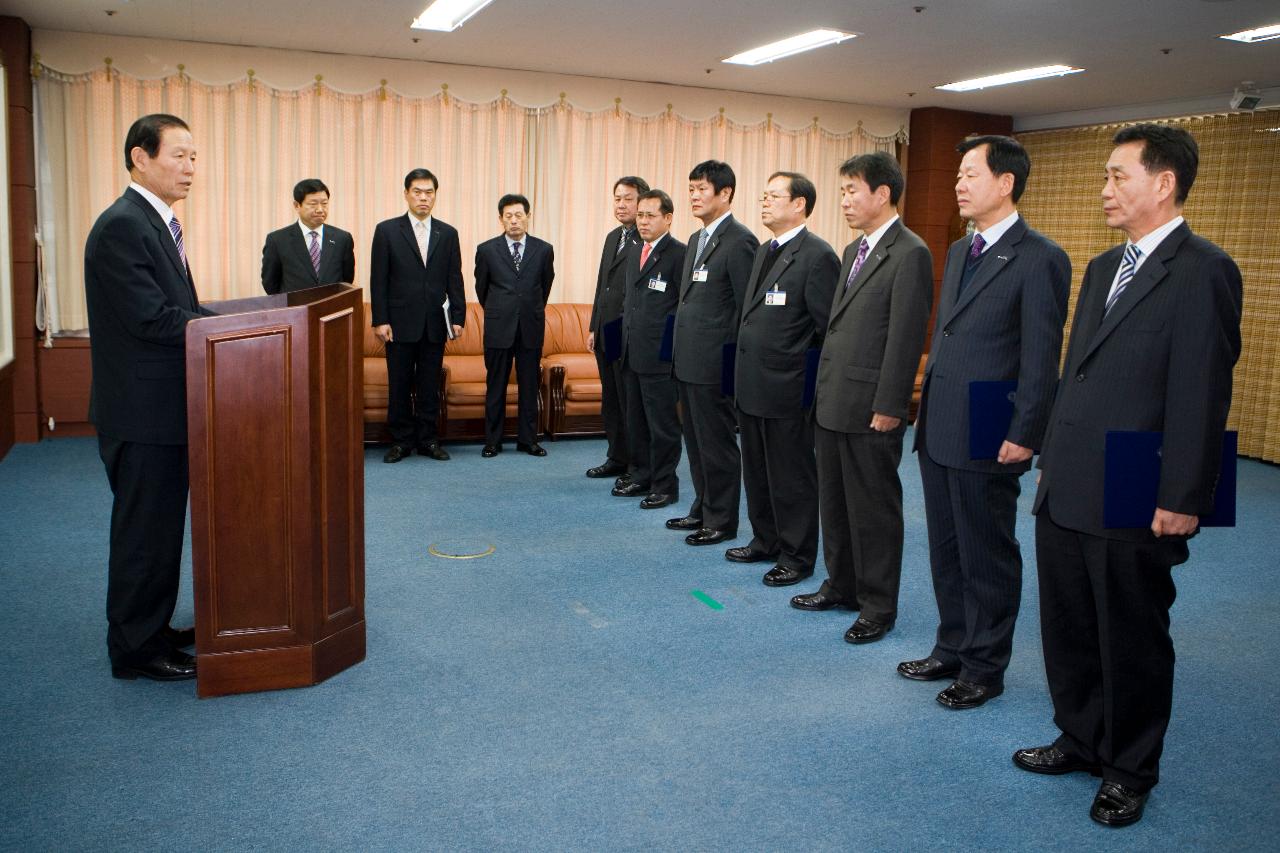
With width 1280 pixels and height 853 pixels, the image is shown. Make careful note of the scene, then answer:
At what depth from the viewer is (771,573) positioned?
14.4 feet

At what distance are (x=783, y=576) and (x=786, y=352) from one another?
96 centimetres

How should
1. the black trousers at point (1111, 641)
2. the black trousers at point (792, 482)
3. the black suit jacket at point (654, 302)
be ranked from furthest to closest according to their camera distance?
the black suit jacket at point (654, 302) < the black trousers at point (792, 482) < the black trousers at point (1111, 641)

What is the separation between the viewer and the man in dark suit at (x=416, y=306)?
21.8ft

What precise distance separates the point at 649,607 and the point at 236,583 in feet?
5.36

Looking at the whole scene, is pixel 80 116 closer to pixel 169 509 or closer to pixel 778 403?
pixel 169 509

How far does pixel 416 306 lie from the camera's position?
667 centimetres

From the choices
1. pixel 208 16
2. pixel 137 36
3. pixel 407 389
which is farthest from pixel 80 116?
pixel 407 389

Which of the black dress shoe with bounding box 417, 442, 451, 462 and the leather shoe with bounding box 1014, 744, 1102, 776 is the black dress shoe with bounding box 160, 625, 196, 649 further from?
the black dress shoe with bounding box 417, 442, 451, 462

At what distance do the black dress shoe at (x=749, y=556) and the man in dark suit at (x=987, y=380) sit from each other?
1441 mm

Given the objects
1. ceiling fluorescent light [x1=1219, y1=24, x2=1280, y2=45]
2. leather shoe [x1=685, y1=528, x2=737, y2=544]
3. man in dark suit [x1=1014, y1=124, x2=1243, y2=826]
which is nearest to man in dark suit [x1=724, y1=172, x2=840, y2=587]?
leather shoe [x1=685, y1=528, x2=737, y2=544]

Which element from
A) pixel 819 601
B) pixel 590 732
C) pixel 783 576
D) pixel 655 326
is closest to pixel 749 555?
pixel 783 576

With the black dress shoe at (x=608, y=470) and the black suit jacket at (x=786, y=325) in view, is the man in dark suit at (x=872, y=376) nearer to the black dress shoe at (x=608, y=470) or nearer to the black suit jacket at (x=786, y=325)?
the black suit jacket at (x=786, y=325)

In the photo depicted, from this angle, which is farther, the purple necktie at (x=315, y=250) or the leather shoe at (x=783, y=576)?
the purple necktie at (x=315, y=250)

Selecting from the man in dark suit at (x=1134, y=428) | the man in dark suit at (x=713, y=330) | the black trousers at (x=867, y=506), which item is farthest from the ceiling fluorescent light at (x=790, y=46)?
the man in dark suit at (x=1134, y=428)
